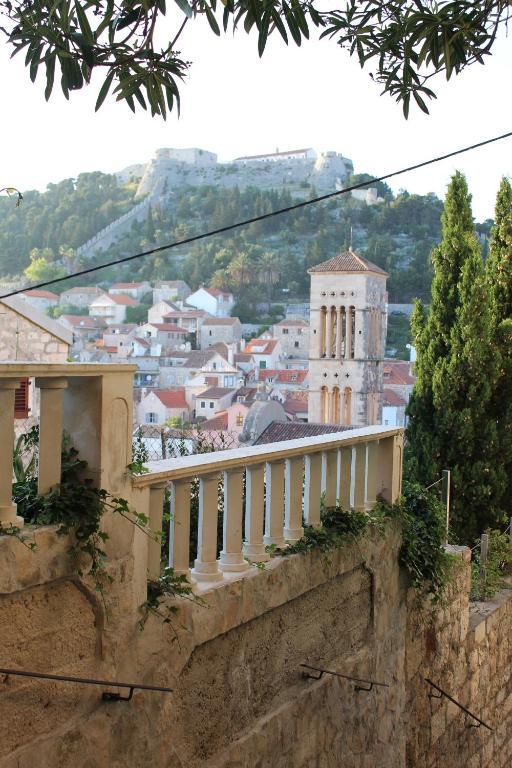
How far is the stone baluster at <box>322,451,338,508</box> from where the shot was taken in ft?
12.7

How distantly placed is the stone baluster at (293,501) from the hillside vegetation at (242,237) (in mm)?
72680

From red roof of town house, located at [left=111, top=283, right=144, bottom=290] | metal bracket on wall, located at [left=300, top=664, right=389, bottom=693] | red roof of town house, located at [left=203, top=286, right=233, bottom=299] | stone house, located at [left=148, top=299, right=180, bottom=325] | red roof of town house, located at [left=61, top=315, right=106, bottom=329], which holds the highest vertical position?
red roof of town house, located at [left=111, top=283, right=144, bottom=290]

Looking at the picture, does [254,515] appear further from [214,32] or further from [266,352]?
[266,352]

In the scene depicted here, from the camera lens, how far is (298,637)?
3500mm

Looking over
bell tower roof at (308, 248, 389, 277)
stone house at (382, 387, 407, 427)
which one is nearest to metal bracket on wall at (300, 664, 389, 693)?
bell tower roof at (308, 248, 389, 277)

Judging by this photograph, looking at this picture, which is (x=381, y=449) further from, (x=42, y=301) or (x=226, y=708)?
(x=42, y=301)

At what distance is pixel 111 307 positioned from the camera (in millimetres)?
82000

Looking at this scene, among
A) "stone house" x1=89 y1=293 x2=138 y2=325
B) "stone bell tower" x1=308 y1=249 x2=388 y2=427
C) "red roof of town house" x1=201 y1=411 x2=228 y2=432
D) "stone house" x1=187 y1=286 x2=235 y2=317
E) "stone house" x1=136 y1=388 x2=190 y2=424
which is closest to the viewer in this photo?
"red roof of town house" x1=201 y1=411 x2=228 y2=432

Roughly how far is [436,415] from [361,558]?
8.22 metres

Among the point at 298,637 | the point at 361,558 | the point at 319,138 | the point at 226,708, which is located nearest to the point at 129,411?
the point at 226,708

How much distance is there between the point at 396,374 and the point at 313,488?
53728mm

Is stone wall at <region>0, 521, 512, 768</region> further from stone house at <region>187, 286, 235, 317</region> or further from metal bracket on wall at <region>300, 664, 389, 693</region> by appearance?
stone house at <region>187, 286, 235, 317</region>

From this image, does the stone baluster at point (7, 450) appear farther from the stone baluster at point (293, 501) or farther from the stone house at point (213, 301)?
the stone house at point (213, 301)

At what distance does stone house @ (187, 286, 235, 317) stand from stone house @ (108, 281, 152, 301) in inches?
230
